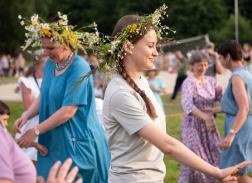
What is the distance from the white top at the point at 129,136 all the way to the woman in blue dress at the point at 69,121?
124 cm

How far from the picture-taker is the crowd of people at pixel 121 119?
13.1 feet

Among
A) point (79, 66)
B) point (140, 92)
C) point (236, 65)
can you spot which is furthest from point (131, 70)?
point (236, 65)

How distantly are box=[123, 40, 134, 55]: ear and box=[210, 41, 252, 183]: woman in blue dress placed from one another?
117 inches

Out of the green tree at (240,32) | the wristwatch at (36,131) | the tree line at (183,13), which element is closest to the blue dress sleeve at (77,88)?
the wristwatch at (36,131)

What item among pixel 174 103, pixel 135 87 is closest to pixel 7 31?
pixel 174 103

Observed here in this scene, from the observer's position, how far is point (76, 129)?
5.61 metres

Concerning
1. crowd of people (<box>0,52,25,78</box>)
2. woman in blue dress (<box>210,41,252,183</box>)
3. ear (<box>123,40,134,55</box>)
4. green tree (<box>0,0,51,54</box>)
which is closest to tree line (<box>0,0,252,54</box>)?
green tree (<box>0,0,51,54</box>)

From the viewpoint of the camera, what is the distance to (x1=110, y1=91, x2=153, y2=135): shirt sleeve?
4.07m

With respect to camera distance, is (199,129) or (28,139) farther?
(199,129)

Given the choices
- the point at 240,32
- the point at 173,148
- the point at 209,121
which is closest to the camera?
the point at 173,148

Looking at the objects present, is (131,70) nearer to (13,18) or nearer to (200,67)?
(200,67)

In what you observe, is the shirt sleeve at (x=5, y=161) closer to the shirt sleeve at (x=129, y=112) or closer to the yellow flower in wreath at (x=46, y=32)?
the shirt sleeve at (x=129, y=112)

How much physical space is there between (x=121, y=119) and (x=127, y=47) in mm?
446

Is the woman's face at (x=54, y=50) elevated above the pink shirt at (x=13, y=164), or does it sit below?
below
